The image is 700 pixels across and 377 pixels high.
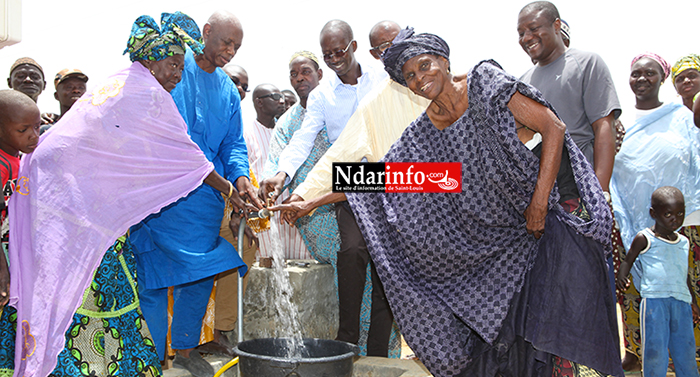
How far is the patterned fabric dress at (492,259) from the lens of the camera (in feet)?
8.38

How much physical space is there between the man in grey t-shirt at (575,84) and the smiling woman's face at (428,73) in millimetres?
972

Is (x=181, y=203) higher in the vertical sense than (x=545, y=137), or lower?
lower

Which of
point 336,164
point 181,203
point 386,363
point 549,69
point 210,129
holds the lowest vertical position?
point 386,363

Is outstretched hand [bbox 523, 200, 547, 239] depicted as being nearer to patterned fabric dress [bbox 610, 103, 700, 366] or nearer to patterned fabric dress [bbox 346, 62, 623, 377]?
patterned fabric dress [bbox 346, 62, 623, 377]

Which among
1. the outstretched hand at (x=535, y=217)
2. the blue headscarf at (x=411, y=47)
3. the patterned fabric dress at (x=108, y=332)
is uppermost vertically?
the blue headscarf at (x=411, y=47)

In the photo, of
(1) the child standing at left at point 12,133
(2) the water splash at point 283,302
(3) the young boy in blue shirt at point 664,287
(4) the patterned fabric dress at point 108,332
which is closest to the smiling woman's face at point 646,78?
(3) the young boy in blue shirt at point 664,287

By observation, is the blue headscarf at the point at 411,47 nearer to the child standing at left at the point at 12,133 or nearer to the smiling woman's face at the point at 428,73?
the smiling woman's face at the point at 428,73

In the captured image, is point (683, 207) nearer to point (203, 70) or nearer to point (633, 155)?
point (633, 155)

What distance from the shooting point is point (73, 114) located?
2.72 m

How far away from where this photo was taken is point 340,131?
4230 mm

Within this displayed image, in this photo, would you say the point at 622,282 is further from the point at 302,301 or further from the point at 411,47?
the point at 411,47

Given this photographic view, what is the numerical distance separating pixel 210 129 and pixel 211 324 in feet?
4.44

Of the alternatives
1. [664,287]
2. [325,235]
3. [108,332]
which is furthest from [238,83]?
[664,287]

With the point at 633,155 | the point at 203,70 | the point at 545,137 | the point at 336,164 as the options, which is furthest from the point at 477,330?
the point at 633,155
